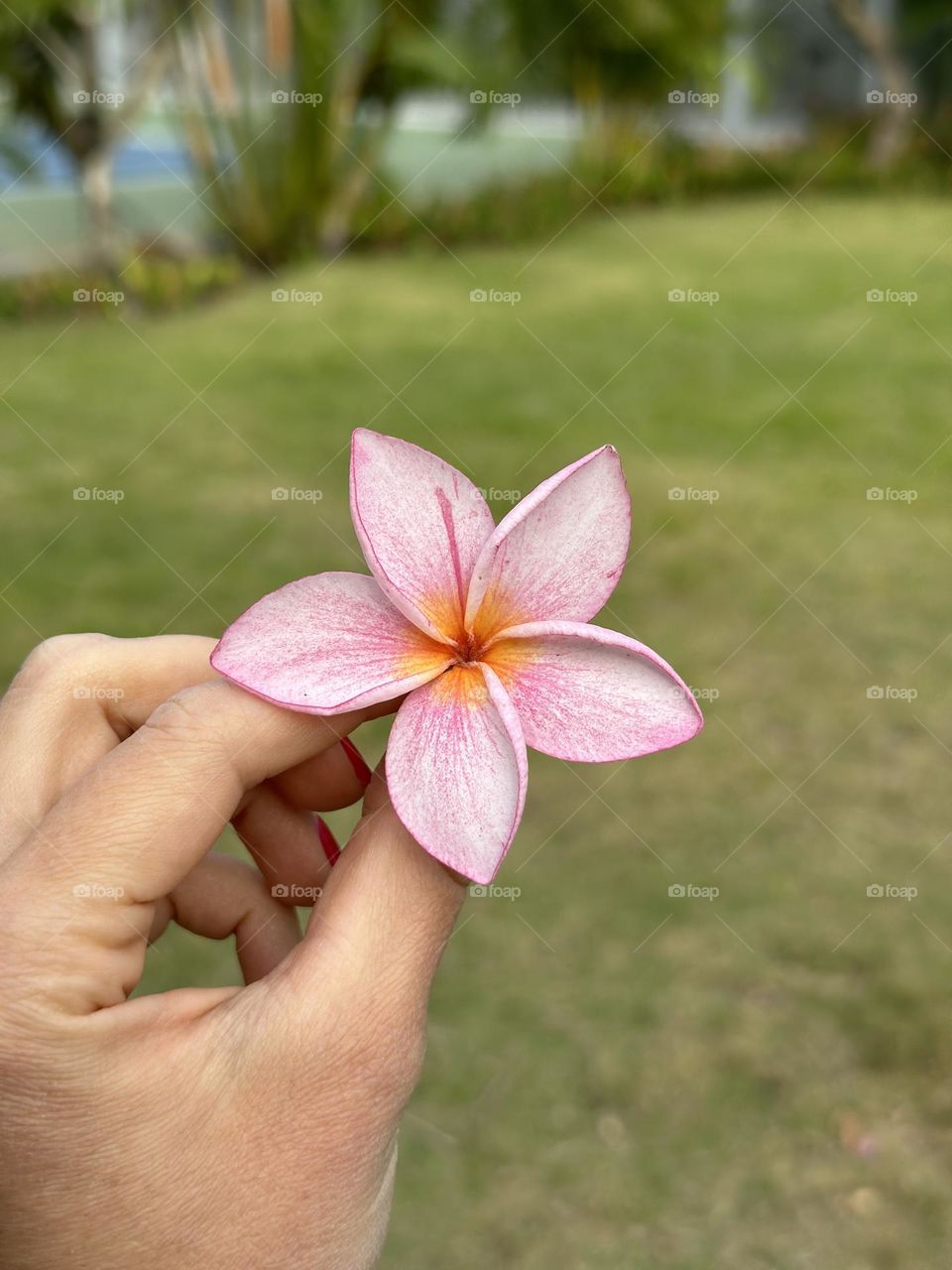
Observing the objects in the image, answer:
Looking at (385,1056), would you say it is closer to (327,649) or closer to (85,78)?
(327,649)

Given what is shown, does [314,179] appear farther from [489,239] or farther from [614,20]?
[614,20]

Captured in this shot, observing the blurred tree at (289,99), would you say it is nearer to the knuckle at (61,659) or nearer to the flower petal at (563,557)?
the knuckle at (61,659)

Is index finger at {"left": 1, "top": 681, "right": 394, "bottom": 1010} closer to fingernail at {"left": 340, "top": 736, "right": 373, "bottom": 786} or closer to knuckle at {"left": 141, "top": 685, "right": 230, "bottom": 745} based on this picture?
knuckle at {"left": 141, "top": 685, "right": 230, "bottom": 745}

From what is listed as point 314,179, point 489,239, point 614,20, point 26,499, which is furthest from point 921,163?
point 26,499

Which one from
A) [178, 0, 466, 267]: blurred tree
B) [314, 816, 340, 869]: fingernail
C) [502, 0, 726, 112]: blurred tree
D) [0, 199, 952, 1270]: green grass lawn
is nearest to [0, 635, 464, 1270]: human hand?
[314, 816, 340, 869]: fingernail

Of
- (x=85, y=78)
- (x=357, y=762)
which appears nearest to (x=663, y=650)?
(x=357, y=762)

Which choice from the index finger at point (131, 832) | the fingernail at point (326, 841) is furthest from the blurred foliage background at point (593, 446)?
the index finger at point (131, 832)
